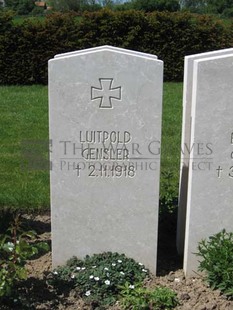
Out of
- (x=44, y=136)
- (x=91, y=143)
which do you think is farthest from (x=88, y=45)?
(x=91, y=143)

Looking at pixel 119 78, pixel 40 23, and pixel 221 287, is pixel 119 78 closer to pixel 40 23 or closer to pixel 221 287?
pixel 221 287

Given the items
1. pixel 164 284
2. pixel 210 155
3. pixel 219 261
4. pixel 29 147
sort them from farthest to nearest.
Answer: pixel 29 147
pixel 164 284
pixel 210 155
pixel 219 261

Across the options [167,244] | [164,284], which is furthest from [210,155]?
[167,244]

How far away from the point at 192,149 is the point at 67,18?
10587mm

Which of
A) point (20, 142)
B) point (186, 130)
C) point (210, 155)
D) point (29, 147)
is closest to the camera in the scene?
point (210, 155)

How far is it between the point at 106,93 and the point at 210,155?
2.73 feet

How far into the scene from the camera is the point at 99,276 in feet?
11.8

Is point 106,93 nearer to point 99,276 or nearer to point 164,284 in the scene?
point 99,276

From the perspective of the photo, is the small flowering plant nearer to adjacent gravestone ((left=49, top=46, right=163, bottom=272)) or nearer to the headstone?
adjacent gravestone ((left=49, top=46, right=163, bottom=272))

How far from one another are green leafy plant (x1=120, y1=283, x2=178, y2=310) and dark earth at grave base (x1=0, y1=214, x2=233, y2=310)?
8 cm

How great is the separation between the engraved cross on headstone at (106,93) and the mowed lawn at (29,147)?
1.73m

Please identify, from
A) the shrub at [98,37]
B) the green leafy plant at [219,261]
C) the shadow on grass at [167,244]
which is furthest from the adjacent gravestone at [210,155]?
the shrub at [98,37]

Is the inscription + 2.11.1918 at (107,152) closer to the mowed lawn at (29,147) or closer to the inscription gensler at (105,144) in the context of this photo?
the inscription gensler at (105,144)

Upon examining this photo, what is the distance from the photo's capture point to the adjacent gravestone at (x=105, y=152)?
11.7 feet
